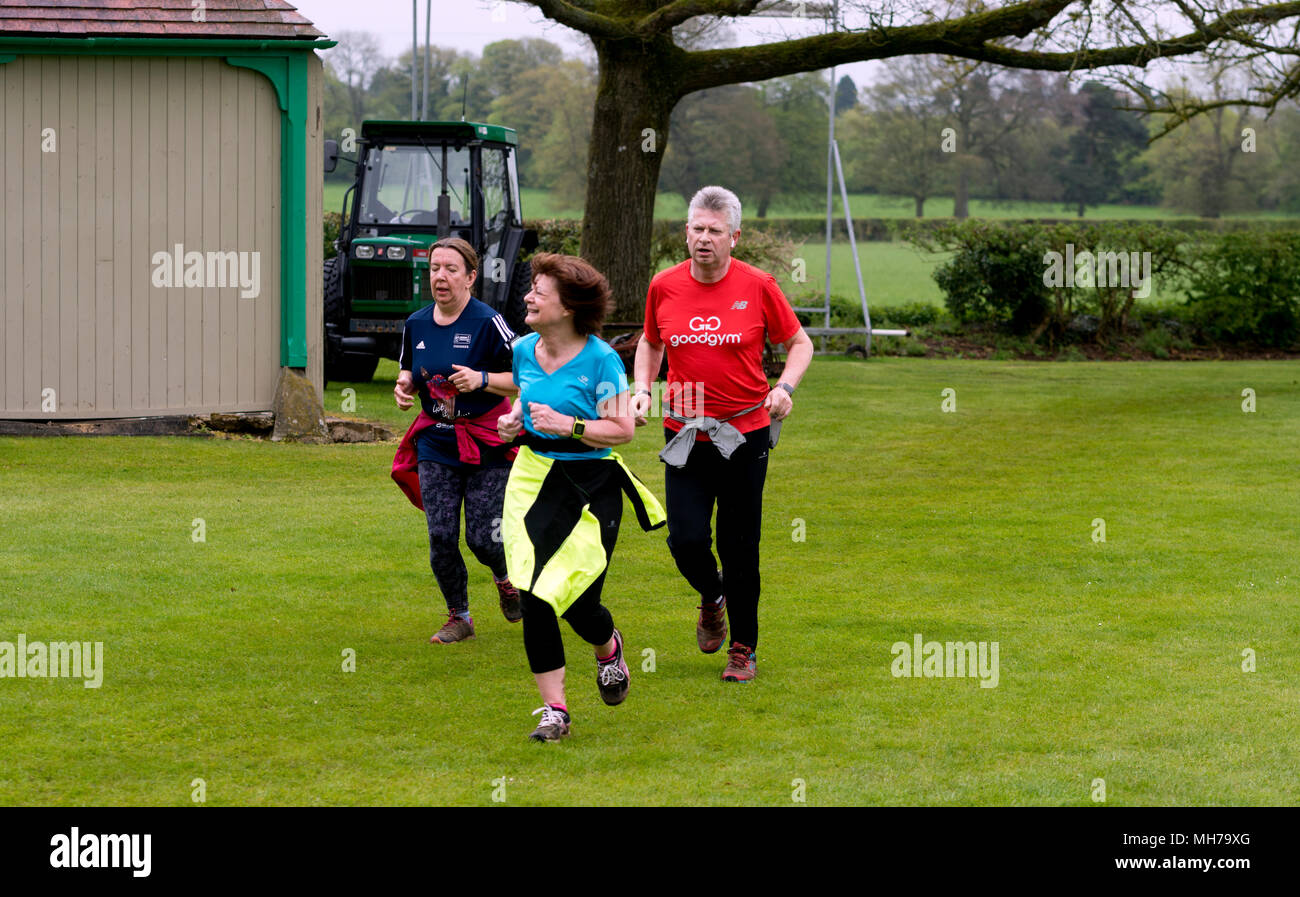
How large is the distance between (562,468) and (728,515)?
3.99ft

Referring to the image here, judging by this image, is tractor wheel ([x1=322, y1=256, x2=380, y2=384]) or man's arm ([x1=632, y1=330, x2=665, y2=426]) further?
tractor wheel ([x1=322, y1=256, x2=380, y2=384])

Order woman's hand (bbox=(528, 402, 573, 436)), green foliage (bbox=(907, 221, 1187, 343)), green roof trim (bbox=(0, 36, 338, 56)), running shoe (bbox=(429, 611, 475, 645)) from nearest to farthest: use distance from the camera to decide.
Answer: woman's hand (bbox=(528, 402, 573, 436))
running shoe (bbox=(429, 611, 475, 645))
green roof trim (bbox=(0, 36, 338, 56))
green foliage (bbox=(907, 221, 1187, 343))

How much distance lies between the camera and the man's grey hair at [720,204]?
6422mm

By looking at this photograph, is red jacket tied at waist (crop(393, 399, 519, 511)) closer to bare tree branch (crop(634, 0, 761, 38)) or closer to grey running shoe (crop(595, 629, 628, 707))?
grey running shoe (crop(595, 629, 628, 707))

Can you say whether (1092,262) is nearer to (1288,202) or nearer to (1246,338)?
(1246,338)

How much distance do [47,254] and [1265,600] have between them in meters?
10.8

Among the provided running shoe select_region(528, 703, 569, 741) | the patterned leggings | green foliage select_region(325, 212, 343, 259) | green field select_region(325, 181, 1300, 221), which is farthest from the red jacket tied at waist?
green field select_region(325, 181, 1300, 221)

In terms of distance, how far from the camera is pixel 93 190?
13.9 meters

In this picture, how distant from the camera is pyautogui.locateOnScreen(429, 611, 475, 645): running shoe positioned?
7.41 meters

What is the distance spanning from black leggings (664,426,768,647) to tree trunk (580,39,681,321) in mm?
13874

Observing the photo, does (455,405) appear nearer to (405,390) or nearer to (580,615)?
(405,390)

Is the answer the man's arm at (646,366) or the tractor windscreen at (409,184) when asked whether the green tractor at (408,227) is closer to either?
the tractor windscreen at (409,184)

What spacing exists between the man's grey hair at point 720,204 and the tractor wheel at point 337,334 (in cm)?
1294
